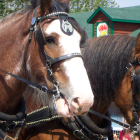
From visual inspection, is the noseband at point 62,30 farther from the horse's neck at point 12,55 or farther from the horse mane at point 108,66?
the horse mane at point 108,66

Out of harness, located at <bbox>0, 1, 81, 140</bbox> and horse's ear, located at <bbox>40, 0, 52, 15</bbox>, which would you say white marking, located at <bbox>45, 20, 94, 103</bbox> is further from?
horse's ear, located at <bbox>40, 0, 52, 15</bbox>

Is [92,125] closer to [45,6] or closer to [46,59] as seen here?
[46,59]

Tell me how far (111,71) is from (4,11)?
1404cm

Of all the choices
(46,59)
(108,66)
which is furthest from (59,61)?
(108,66)

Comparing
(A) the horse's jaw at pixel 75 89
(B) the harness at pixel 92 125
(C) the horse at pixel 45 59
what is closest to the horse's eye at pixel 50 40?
(C) the horse at pixel 45 59

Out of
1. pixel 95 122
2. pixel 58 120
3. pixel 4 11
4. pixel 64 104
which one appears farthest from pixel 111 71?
pixel 4 11

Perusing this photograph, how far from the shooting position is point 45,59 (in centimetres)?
161

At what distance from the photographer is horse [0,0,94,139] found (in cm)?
152

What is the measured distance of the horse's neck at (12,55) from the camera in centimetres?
174

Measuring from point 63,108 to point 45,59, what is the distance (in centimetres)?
39

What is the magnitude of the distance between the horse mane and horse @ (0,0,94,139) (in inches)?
27.0

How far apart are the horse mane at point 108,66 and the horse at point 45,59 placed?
27.0 inches

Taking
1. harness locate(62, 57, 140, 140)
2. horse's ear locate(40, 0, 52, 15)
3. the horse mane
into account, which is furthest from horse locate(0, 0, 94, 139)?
the horse mane

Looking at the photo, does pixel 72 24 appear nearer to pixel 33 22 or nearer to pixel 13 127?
pixel 33 22
